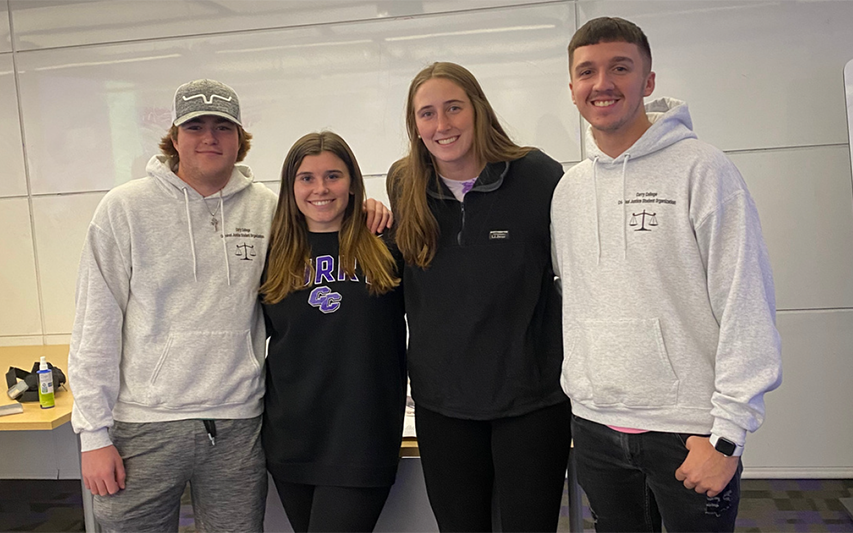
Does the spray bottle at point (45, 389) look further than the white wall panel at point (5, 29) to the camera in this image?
No

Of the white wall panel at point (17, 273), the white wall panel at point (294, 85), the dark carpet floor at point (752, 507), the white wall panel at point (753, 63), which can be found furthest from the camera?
the white wall panel at point (17, 273)

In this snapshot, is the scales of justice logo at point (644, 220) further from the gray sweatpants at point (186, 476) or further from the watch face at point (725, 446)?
the gray sweatpants at point (186, 476)

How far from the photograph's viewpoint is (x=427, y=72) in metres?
1.70

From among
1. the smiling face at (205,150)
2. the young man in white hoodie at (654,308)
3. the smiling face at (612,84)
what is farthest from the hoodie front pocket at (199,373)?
the smiling face at (612,84)

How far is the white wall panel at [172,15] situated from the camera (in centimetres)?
337

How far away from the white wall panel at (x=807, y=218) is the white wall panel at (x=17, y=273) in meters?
3.99

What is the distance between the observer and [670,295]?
4.65 ft

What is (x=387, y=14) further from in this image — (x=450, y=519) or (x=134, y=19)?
(x=450, y=519)

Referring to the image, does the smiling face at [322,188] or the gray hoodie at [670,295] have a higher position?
the smiling face at [322,188]

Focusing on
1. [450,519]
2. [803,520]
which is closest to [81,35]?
[450,519]

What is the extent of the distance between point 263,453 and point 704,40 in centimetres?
283

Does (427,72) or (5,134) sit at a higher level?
(5,134)

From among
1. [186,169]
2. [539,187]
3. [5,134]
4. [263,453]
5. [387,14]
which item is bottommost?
[263,453]

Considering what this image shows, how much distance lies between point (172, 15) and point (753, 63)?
3089mm
